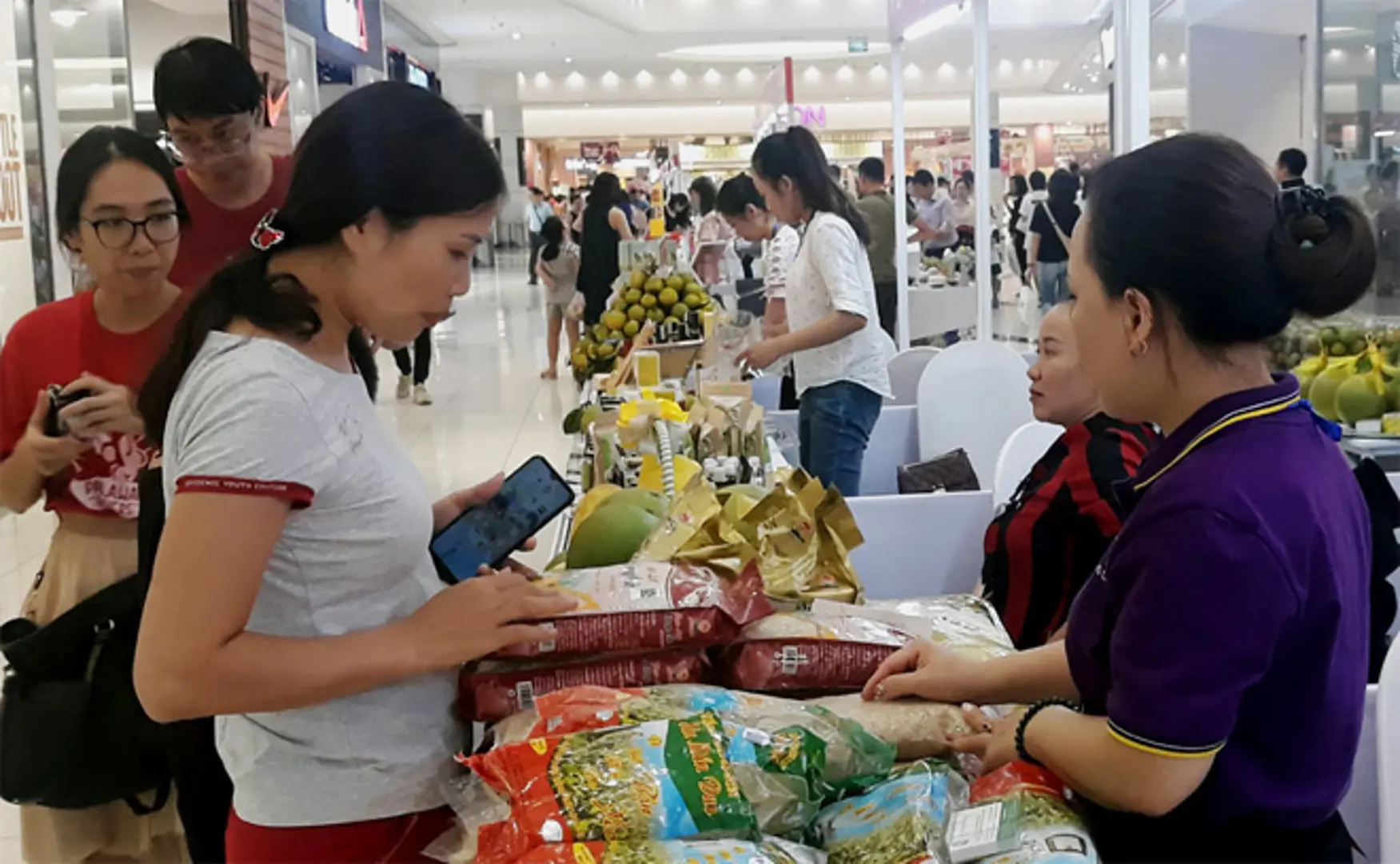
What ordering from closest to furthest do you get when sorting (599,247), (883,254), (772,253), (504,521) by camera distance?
(504,521), (772,253), (883,254), (599,247)

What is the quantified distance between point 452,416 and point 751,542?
318 inches

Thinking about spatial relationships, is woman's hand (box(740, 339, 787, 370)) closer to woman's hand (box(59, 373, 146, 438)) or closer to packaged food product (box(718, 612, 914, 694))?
woman's hand (box(59, 373, 146, 438))

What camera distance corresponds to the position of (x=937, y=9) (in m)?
5.50

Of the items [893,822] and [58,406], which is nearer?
[893,822]

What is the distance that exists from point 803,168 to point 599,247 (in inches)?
239

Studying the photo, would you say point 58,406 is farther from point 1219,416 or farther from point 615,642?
point 1219,416

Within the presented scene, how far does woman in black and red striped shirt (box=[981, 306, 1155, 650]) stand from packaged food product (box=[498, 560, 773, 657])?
0.88 metres

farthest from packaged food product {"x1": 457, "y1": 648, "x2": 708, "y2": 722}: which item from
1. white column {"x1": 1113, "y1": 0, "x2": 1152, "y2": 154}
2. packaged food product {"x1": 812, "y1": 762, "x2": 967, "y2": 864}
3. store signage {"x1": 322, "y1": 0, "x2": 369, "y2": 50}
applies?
store signage {"x1": 322, "y1": 0, "x2": 369, "y2": 50}

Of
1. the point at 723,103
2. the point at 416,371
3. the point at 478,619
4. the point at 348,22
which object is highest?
the point at 723,103

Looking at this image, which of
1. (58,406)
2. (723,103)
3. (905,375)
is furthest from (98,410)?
(723,103)

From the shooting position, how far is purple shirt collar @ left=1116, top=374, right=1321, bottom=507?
120cm

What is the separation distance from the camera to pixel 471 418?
30.9 feet

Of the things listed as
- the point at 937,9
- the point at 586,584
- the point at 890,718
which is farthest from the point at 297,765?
Answer: the point at 937,9

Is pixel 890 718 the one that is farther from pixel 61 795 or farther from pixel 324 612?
pixel 61 795
